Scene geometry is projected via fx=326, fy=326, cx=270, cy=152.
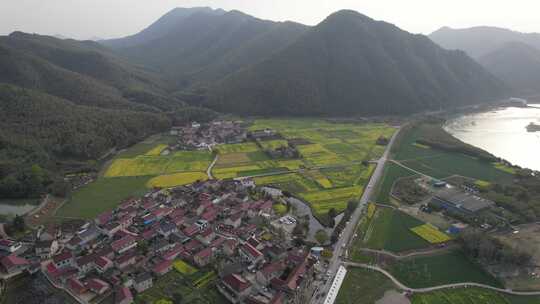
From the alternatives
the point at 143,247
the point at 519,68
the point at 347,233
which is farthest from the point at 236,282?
the point at 519,68

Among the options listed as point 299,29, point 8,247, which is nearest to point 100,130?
point 8,247

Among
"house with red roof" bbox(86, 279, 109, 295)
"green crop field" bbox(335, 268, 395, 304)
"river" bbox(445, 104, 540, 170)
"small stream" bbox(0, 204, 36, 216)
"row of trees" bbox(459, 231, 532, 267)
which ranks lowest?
"small stream" bbox(0, 204, 36, 216)

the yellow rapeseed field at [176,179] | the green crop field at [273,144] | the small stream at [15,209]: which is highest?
the green crop field at [273,144]

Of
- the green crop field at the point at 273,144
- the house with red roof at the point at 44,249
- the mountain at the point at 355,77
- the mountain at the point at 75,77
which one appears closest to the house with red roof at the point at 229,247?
the house with red roof at the point at 44,249

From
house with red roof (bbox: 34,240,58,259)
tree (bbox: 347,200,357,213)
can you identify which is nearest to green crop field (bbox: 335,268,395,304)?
tree (bbox: 347,200,357,213)

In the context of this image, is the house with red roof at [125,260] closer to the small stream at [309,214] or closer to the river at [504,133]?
the small stream at [309,214]

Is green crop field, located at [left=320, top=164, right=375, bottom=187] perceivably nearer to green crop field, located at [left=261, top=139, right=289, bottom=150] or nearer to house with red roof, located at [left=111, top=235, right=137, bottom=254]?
green crop field, located at [left=261, top=139, right=289, bottom=150]

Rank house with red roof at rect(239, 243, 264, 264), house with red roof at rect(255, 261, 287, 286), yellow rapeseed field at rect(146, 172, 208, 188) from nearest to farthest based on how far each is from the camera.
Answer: house with red roof at rect(255, 261, 287, 286) < house with red roof at rect(239, 243, 264, 264) < yellow rapeseed field at rect(146, 172, 208, 188)
